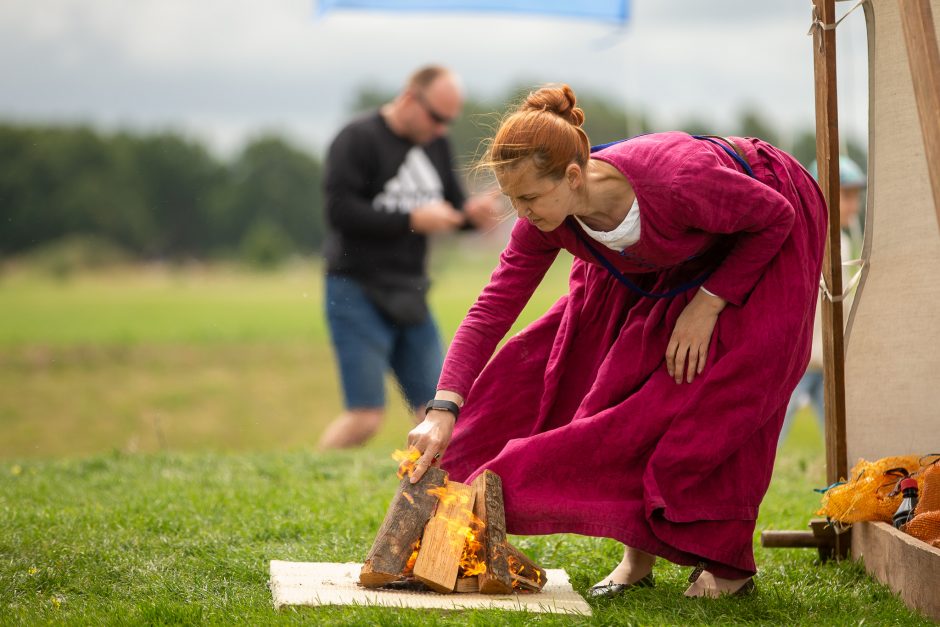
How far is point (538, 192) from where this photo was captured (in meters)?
3.42

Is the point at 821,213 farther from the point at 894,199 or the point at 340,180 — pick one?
the point at 340,180

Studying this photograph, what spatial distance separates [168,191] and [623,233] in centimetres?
5011

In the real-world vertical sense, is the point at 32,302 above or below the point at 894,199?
below

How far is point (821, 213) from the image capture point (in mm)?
3871

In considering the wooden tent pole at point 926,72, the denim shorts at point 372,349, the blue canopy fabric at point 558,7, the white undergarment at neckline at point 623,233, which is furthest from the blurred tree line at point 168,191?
the wooden tent pole at point 926,72

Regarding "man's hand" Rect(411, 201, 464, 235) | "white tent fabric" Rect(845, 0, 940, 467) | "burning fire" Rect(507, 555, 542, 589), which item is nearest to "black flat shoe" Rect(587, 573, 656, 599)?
"burning fire" Rect(507, 555, 542, 589)

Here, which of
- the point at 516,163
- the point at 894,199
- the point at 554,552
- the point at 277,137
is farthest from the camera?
the point at 277,137

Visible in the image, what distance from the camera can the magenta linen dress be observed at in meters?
3.51

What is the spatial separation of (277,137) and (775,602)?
179ft

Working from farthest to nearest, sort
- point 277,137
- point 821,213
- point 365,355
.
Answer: point 277,137 → point 365,355 → point 821,213

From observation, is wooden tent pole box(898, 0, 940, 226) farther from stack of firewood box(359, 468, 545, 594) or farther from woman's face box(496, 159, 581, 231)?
stack of firewood box(359, 468, 545, 594)

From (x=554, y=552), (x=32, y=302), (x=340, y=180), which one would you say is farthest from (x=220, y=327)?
(x=554, y=552)

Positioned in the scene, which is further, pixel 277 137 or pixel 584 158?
pixel 277 137

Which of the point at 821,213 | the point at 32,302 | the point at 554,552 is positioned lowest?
the point at 32,302
